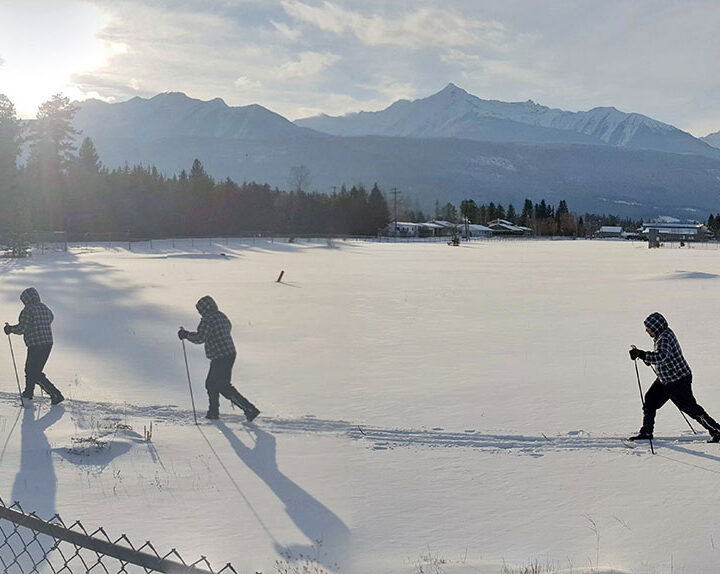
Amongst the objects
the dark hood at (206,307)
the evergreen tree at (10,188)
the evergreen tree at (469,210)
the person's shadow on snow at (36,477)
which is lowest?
the person's shadow on snow at (36,477)

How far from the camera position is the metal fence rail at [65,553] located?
143 inches

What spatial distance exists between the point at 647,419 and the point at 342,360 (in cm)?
825

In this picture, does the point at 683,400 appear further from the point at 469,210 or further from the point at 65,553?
the point at 469,210

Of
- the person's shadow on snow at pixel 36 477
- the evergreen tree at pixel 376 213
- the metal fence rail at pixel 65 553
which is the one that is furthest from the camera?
the evergreen tree at pixel 376 213

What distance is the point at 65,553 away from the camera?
596 centimetres

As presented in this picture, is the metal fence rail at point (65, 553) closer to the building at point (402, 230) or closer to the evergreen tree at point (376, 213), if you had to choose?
the evergreen tree at point (376, 213)

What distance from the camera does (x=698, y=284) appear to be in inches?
1345

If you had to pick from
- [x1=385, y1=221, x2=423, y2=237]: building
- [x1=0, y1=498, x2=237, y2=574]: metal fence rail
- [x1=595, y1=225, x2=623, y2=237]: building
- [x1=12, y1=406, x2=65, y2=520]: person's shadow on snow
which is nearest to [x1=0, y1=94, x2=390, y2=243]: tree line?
[x1=385, y1=221, x2=423, y2=237]: building

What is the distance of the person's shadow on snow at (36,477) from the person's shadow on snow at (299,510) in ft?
7.28

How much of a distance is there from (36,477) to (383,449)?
4.29 m

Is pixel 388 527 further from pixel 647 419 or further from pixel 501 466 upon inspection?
pixel 647 419

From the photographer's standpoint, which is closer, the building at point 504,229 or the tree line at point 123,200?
the tree line at point 123,200

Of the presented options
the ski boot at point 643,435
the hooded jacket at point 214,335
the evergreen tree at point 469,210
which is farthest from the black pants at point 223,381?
the evergreen tree at point 469,210

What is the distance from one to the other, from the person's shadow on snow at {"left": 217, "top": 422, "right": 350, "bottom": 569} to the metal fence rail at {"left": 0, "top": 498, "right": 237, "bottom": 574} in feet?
2.81
